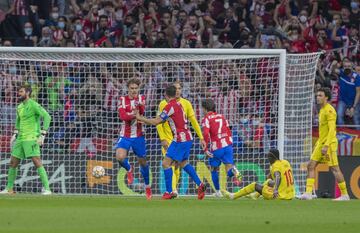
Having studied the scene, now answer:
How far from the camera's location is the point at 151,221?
14273mm

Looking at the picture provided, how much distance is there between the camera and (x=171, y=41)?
2927 cm

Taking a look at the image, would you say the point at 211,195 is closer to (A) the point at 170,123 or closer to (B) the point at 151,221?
(A) the point at 170,123

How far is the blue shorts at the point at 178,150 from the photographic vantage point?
68.0 ft

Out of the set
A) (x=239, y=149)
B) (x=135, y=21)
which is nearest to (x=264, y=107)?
(x=239, y=149)

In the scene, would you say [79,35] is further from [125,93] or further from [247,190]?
[247,190]

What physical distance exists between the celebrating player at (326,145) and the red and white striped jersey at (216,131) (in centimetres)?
194

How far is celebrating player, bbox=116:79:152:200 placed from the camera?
2128 cm

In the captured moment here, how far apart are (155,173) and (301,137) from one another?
10.0 feet

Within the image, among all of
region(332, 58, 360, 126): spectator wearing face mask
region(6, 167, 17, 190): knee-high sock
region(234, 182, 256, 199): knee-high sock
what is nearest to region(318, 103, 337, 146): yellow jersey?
region(234, 182, 256, 199): knee-high sock

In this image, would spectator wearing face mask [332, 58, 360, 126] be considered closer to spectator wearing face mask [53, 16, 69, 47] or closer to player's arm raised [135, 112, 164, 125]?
player's arm raised [135, 112, 164, 125]

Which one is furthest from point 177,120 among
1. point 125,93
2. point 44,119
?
point 125,93

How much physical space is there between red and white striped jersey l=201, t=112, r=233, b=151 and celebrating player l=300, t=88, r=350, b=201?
1.94 meters

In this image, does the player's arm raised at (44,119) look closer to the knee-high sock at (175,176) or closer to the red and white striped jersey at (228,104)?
the knee-high sock at (175,176)

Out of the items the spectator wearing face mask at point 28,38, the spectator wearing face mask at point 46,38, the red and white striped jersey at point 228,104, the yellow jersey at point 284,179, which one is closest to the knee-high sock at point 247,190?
the yellow jersey at point 284,179
